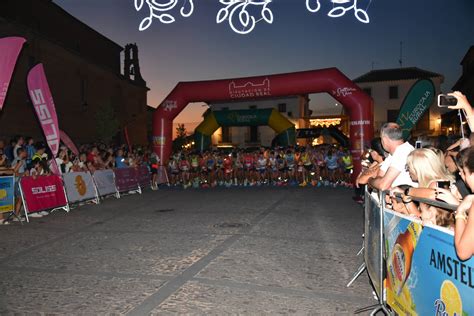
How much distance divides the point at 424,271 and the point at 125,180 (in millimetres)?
12931

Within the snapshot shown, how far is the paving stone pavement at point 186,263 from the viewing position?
423 cm

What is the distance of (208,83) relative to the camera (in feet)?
57.4

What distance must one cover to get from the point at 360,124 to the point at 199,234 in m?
9.52

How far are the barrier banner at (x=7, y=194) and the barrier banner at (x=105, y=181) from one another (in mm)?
3213

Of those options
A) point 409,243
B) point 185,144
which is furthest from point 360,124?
point 185,144

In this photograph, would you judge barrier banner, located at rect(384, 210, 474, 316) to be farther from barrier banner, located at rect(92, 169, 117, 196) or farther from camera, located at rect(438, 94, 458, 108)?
barrier banner, located at rect(92, 169, 117, 196)

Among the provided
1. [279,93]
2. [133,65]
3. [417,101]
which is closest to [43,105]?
[279,93]

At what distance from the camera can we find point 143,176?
52.8ft

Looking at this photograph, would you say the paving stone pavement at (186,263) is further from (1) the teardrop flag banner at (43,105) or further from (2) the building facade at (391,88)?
(2) the building facade at (391,88)

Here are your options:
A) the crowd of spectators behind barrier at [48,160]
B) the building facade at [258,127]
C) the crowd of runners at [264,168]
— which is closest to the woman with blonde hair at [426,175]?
the crowd of spectators behind barrier at [48,160]

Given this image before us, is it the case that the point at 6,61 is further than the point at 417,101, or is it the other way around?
the point at 417,101

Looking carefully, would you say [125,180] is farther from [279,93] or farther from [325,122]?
[325,122]

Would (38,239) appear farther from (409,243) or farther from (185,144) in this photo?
(185,144)

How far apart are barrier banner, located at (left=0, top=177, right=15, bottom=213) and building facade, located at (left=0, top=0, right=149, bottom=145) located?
13756 millimetres
